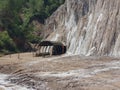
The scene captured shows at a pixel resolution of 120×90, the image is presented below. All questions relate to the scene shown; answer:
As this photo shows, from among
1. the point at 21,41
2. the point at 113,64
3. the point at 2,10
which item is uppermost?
the point at 113,64

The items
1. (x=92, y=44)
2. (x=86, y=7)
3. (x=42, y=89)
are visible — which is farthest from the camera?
(x=86, y=7)

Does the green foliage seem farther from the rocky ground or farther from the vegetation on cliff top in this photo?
the rocky ground

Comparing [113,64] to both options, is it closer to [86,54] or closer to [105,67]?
[105,67]

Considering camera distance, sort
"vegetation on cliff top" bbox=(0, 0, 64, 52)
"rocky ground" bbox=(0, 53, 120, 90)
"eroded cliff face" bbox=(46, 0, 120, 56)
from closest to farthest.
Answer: "rocky ground" bbox=(0, 53, 120, 90) < "eroded cliff face" bbox=(46, 0, 120, 56) < "vegetation on cliff top" bbox=(0, 0, 64, 52)

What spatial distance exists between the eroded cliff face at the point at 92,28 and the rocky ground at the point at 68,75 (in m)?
3.13

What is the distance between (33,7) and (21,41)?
68.7ft

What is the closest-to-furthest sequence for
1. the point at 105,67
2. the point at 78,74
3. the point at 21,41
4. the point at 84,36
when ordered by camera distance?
the point at 78,74, the point at 105,67, the point at 84,36, the point at 21,41

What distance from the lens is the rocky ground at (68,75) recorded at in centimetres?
2520

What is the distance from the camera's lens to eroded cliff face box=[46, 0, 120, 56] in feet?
133

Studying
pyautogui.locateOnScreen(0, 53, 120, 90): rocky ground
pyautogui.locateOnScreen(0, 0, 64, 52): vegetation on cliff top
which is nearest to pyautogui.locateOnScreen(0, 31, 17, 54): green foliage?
pyautogui.locateOnScreen(0, 0, 64, 52): vegetation on cliff top

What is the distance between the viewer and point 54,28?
2803 inches

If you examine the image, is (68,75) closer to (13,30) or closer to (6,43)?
(6,43)

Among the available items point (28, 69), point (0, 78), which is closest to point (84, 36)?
point (28, 69)

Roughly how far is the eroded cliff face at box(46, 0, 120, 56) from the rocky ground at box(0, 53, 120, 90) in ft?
10.3
